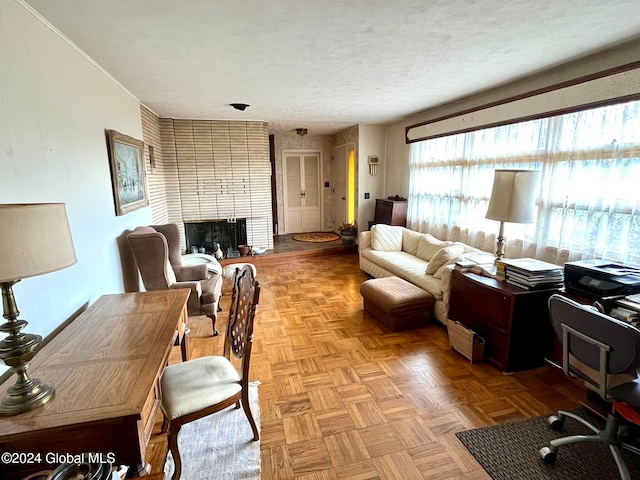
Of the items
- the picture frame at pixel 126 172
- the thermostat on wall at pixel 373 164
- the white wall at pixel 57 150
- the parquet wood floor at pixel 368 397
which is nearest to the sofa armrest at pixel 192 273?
the parquet wood floor at pixel 368 397

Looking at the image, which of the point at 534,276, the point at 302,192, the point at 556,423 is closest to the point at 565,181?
the point at 534,276

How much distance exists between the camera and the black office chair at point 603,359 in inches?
54.0

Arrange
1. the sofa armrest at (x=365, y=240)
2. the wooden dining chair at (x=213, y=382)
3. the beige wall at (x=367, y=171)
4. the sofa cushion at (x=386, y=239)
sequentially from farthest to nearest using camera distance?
the beige wall at (x=367, y=171)
the sofa armrest at (x=365, y=240)
the sofa cushion at (x=386, y=239)
the wooden dining chair at (x=213, y=382)

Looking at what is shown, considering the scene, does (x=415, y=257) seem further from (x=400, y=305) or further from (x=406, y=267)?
(x=400, y=305)

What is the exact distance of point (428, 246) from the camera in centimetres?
417

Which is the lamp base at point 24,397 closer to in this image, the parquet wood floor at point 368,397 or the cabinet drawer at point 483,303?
the parquet wood floor at point 368,397

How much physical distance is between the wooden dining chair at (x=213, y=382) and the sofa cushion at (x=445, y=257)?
229 centimetres

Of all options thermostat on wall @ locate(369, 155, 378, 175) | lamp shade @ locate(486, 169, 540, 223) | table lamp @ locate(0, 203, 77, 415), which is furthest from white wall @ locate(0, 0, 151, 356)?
thermostat on wall @ locate(369, 155, 378, 175)

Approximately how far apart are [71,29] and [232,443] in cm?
263

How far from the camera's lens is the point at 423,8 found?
1.71m

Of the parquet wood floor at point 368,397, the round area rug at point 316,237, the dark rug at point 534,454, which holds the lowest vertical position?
the parquet wood floor at point 368,397

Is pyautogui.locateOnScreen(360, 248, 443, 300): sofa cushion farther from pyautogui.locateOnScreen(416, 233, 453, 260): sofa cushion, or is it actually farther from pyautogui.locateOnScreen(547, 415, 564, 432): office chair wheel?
pyautogui.locateOnScreen(547, 415, 564, 432): office chair wheel

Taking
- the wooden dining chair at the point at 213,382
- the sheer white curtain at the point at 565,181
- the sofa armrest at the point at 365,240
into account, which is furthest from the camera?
the sofa armrest at the point at 365,240

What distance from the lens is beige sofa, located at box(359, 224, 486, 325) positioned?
319 cm
